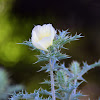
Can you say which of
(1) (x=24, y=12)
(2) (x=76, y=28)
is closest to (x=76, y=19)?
(2) (x=76, y=28)

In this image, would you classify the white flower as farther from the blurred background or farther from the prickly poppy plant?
the blurred background

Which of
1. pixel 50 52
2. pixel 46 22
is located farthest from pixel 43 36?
pixel 46 22

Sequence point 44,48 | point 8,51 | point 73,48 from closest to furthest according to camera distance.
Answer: point 44,48 < point 8,51 < point 73,48

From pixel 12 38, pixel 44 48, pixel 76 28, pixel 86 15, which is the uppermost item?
Answer: pixel 86 15

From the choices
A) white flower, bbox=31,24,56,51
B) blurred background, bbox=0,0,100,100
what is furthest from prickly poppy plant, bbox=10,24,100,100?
blurred background, bbox=0,0,100,100

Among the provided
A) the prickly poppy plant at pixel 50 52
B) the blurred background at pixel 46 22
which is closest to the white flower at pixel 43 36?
the prickly poppy plant at pixel 50 52

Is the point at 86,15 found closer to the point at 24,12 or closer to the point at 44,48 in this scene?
the point at 24,12

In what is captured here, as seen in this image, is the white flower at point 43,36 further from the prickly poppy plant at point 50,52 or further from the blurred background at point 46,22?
the blurred background at point 46,22
